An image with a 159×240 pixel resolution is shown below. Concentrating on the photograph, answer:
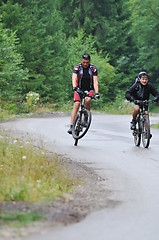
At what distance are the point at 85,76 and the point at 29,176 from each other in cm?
488

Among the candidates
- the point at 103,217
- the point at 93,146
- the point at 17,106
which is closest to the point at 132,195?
the point at 103,217

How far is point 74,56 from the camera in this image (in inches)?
1436

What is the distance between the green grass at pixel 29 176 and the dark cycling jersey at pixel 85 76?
308 centimetres

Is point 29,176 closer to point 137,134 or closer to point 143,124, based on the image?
point 143,124

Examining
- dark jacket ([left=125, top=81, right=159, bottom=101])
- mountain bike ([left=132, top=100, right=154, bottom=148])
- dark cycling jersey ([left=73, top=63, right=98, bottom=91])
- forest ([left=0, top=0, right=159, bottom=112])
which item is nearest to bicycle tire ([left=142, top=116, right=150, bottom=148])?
mountain bike ([left=132, top=100, right=154, bottom=148])

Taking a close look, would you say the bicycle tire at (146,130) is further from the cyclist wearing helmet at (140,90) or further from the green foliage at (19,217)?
the green foliage at (19,217)

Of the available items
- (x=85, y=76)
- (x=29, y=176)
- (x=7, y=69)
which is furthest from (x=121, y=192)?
(x=7, y=69)

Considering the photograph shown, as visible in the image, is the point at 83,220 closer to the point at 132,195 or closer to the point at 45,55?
the point at 132,195

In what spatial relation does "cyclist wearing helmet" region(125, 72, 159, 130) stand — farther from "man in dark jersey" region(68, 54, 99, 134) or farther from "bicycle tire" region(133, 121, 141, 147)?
"man in dark jersey" region(68, 54, 99, 134)

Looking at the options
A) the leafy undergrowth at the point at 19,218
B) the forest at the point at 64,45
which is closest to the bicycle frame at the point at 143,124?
the leafy undergrowth at the point at 19,218

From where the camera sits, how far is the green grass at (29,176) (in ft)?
15.0

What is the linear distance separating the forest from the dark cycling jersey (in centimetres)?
1036

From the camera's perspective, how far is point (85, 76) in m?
10.2

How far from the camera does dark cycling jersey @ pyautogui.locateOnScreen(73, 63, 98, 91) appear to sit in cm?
1016
